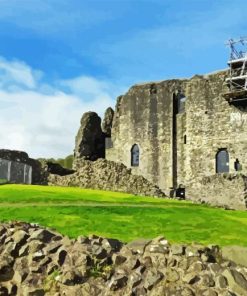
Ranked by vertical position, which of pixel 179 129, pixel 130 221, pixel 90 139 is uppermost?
pixel 179 129

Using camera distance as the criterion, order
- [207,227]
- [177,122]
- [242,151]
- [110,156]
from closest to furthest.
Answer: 1. [207,227]
2. [242,151]
3. [177,122]
4. [110,156]

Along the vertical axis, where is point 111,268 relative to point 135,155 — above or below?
below

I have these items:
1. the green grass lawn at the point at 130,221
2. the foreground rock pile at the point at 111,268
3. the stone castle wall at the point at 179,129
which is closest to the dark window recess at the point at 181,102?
the stone castle wall at the point at 179,129

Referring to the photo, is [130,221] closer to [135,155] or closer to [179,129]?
[179,129]

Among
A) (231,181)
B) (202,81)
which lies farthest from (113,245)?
(202,81)

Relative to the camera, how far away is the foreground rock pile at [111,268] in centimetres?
1088

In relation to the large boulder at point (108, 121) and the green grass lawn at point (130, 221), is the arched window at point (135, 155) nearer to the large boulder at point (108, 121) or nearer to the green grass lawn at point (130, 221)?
the large boulder at point (108, 121)

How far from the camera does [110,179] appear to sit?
37.6 meters

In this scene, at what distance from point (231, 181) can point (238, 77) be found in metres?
14.2

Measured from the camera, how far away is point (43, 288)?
39.6ft

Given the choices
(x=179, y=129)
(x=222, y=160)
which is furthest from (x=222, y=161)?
(x=179, y=129)

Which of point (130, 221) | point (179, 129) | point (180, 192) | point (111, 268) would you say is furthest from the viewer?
point (179, 129)

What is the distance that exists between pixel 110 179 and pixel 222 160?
1436 cm

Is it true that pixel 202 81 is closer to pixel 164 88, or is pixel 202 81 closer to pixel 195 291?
pixel 164 88
